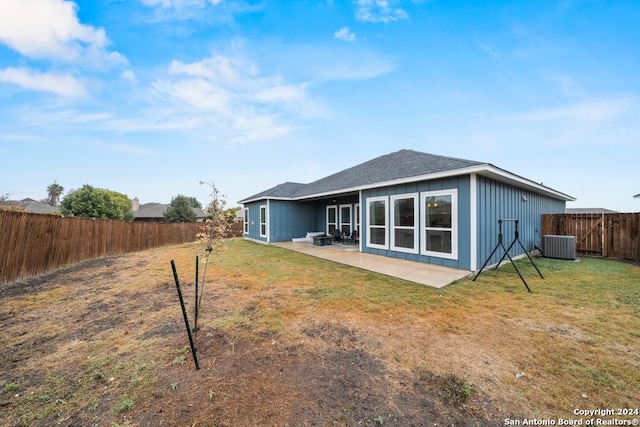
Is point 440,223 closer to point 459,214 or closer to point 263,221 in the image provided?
point 459,214

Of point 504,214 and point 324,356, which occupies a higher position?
point 504,214

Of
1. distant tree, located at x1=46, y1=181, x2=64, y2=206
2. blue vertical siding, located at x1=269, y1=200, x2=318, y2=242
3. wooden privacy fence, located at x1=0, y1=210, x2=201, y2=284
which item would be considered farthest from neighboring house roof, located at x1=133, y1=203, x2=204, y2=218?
blue vertical siding, located at x1=269, y1=200, x2=318, y2=242

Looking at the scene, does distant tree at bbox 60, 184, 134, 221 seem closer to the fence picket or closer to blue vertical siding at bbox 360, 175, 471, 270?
the fence picket

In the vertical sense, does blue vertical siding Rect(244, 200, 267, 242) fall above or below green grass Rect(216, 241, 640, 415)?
above

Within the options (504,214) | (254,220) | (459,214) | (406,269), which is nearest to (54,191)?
(254,220)

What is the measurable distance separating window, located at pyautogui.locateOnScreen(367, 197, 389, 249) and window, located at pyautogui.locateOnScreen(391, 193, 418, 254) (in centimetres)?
37

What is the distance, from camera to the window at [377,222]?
28.0ft

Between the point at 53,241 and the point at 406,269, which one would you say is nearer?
the point at 406,269

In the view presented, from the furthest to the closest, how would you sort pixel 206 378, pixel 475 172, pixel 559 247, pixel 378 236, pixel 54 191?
pixel 54 191, pixel 378 236, pixel 559 247, pixel 475 172, pixel 206 378

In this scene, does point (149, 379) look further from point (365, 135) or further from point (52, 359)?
point (365, 135)

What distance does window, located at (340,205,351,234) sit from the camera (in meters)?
12.8

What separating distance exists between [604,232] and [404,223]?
7.44 m

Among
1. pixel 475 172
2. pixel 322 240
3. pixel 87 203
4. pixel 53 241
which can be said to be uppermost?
pixel 87 203

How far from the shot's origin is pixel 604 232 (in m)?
8.62
